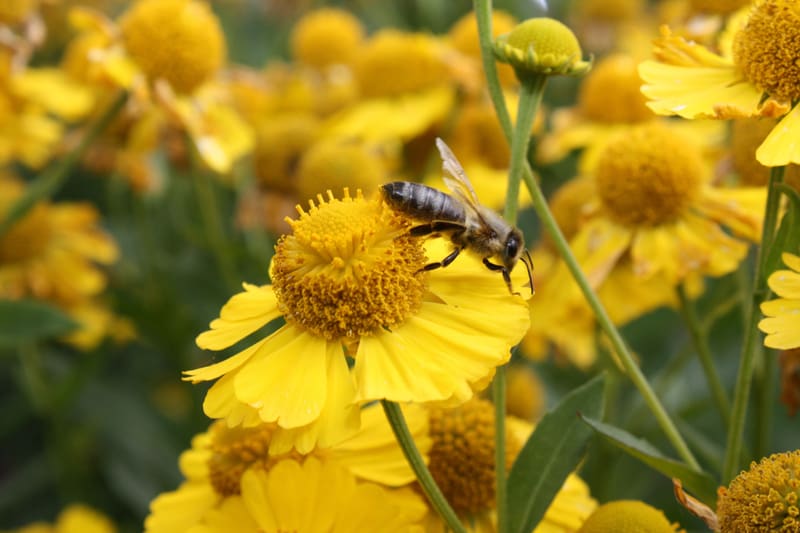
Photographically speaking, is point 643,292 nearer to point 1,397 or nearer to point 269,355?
point 269,355

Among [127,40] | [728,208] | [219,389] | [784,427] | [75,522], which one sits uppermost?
[127,40]

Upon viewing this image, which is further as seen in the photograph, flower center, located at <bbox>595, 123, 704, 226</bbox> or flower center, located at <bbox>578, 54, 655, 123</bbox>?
flower center, located at <bbox>578, 54, 655, 123</bbox>

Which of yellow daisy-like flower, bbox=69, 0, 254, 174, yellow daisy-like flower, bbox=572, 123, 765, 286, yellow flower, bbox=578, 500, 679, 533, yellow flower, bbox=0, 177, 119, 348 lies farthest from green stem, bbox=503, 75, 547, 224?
yellow flower, bbox=0, 177, 119, 348

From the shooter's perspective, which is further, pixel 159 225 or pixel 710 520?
pixel 159 225

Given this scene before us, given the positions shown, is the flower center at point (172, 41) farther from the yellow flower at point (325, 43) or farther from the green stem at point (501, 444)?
the green stem at point (501, 444)

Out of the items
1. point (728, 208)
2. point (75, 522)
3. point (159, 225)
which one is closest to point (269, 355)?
point (728, 208)

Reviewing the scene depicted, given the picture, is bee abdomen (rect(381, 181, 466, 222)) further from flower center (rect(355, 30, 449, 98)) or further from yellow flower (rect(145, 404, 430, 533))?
flower center (rect(355, 30, 449, 98))

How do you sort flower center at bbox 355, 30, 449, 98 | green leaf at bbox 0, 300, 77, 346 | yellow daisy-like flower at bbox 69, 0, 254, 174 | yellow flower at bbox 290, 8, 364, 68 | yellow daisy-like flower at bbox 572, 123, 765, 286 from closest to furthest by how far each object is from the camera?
yellow daisy-like flower at bbox 572, 123, 765, 286 < green leaf at bbox 0, 300, 77, 346 < yellow daisy-like flower at bbox 69, 0, 254, 174 < flower center at bbox 355, 30, 449, 98 < yellow flower at bbox 290, 8, 364, 68

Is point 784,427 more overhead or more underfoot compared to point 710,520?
more underfoot
